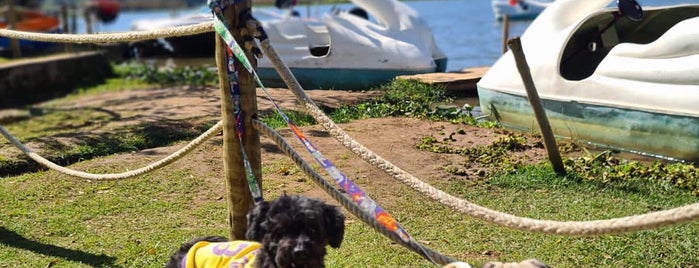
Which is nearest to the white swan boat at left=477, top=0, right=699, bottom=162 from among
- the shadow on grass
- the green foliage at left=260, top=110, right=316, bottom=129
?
the green foliage at left=260, top=110, right=316, bottom=129

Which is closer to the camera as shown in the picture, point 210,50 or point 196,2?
point 210,50

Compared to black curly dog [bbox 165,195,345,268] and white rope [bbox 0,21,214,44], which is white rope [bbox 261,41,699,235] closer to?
black curly dog [bbox 165,195,345,268]

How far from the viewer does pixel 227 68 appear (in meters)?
3.97

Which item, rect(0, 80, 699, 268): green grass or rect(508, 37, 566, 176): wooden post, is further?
rect(508, 37, 566, 176): wooden post

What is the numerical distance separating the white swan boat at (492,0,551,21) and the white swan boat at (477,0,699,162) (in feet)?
74.4

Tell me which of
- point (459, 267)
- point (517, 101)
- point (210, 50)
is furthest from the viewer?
point (210, 50)

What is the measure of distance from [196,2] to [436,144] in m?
38.1

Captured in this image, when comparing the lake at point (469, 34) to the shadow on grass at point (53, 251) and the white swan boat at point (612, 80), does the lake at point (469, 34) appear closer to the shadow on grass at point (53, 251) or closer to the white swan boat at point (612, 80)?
the white swan boat at point (612, 80)

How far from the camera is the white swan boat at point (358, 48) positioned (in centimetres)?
1048

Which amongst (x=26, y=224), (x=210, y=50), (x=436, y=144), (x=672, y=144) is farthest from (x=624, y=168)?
(x=210, y=50)

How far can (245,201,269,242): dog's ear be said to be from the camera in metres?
3.43

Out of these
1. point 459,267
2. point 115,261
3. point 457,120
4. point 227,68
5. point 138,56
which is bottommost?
point 138,56

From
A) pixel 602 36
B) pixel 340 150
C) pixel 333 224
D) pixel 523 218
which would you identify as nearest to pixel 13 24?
pixel 340 150

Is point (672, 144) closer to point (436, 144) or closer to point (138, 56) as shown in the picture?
point (436, 144)
